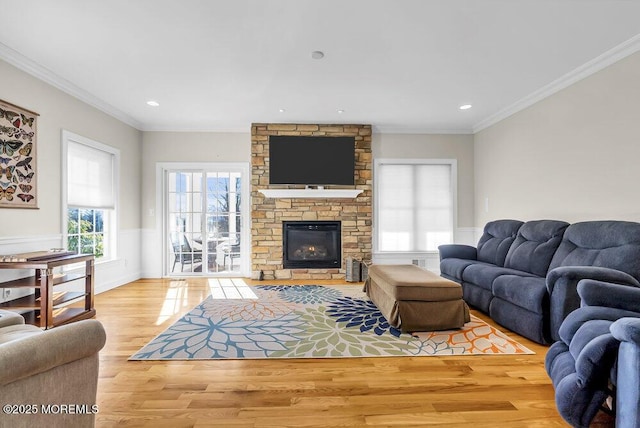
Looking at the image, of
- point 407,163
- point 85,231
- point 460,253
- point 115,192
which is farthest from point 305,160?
point 85,231

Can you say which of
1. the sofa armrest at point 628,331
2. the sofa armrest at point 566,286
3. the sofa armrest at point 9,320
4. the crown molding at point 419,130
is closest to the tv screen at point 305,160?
the crown molding at point 419,130

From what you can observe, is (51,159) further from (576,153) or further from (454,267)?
(576,153)

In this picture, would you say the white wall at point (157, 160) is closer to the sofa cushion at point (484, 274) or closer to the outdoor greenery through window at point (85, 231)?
the outdoor greenery through window at point (85, 231)

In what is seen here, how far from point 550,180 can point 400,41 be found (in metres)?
2.64

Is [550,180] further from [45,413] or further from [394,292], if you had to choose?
[45,413]

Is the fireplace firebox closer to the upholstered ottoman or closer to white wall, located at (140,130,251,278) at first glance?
white wall, located at (140,130,251,278)

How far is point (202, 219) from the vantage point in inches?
214

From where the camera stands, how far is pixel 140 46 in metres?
2.83

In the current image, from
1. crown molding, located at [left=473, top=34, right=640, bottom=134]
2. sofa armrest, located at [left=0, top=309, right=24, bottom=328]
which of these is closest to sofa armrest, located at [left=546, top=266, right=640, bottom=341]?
crown molding, located at [left=473, top=34, right=640, bottom=134]

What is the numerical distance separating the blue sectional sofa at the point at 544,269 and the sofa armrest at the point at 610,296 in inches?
13.6

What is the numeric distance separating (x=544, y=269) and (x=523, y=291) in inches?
27.3

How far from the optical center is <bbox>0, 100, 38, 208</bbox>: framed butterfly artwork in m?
2.96

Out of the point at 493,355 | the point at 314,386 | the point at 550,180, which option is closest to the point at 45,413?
the point at 314,386

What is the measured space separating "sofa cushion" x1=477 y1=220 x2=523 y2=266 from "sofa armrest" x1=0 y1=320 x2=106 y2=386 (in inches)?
162
